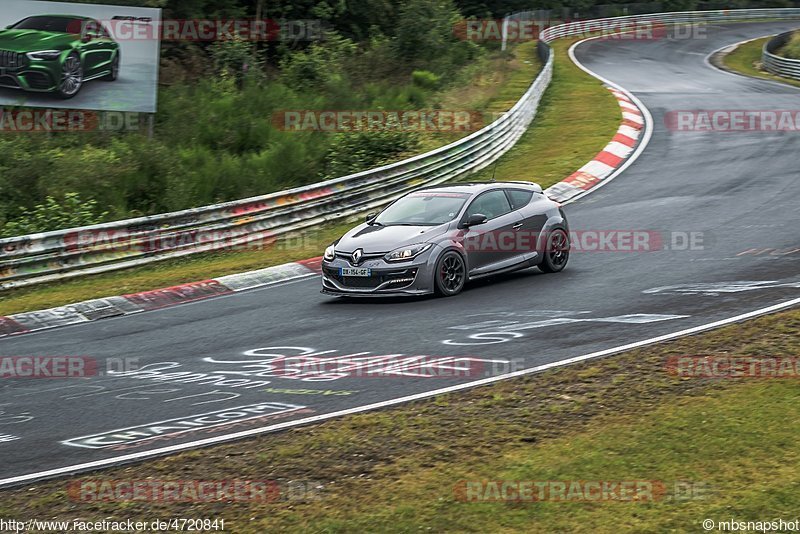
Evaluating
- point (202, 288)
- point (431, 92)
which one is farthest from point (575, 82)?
point (202, 288)

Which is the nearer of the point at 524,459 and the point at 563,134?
the point at 524,459


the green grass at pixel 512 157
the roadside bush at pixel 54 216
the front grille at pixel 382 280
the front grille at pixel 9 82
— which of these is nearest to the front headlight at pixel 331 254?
the front grille at pixel 382 280

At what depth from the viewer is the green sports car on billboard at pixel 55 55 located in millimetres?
25547

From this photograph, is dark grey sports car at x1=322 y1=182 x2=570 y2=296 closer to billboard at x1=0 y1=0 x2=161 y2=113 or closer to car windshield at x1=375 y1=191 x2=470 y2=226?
car windshield at x1=375 y1=191 x2=470 y2=226

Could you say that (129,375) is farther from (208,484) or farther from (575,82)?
(575,82)

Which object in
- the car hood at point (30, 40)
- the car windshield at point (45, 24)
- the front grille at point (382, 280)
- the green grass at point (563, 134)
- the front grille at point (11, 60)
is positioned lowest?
the front grille at point (382, 280)

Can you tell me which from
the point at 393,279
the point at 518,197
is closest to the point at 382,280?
the point at 393,279

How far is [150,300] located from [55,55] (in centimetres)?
1268

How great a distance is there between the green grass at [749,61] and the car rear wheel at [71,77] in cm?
2661

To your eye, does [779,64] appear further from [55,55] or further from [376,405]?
[376,405]

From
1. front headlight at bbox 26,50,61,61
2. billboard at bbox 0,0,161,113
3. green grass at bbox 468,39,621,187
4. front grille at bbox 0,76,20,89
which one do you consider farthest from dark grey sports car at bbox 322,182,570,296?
front grille at bbox 0,76,20,89

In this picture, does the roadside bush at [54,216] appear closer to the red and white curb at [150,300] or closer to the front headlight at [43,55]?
the red and white curb at [150,300]

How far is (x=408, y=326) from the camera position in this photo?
40.1 feet

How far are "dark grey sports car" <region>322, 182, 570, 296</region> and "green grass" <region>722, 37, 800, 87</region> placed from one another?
27726 mm
